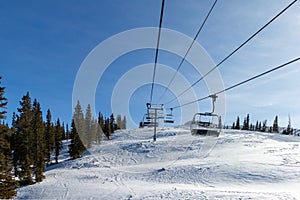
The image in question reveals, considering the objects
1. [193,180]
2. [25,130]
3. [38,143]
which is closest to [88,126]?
[38,143]

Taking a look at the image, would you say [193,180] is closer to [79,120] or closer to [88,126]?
[79,120]

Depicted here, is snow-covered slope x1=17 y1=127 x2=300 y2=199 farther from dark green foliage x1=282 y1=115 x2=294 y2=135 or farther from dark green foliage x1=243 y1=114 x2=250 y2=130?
dark green foliage x1=243 y1=114 x2=250 y2=130

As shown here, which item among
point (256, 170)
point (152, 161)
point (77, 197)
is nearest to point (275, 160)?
point (256, 170)

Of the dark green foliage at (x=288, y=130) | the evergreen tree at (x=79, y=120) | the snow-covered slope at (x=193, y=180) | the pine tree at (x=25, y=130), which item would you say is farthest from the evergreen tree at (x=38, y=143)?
the dark green foliage at (x=288, y=130)

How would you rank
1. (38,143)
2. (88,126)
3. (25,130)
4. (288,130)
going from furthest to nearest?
(288,130)
(88,126)
(38,143)
(25,130)

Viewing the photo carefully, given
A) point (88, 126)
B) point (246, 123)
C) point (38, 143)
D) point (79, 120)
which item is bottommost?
point (38, 143)

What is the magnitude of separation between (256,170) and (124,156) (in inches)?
972

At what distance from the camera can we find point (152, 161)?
131 ft

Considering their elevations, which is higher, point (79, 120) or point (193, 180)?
point (79, 120)

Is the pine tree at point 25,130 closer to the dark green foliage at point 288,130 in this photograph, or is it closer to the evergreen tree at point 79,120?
the evergreen tree at point 79,120

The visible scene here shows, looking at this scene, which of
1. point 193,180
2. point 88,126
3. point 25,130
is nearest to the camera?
point 193,180

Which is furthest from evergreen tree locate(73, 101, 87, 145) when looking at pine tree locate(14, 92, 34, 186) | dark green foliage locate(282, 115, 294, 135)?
dark green foliage locate(282, 115, 294, 135)

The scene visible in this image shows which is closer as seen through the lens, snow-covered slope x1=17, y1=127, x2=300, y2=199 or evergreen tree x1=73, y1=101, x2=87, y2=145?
snow-covered slope x1=17, y1=127, x2=300, y2=199

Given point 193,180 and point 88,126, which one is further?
point 88,126
